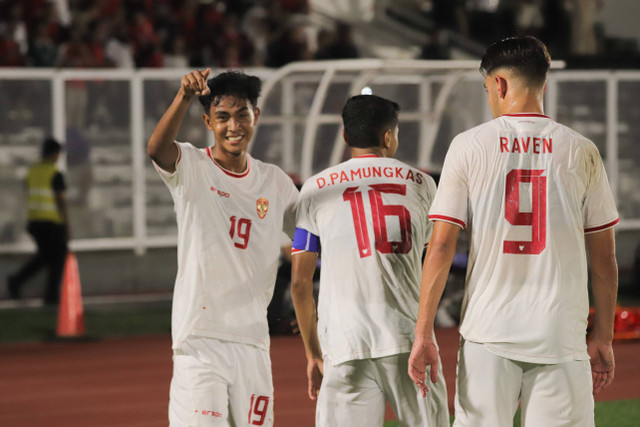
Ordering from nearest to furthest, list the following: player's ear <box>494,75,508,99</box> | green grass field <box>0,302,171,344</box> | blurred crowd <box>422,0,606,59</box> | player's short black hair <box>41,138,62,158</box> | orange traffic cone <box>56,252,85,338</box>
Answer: player's ear <box>494,75,508,99</box> < orange traffic cone <box>56,252,85,338</box> < green grass field <box>0,302,171,344</box> < player's short black hair <box>41,138,62,158</box> < blurred crowd <box>422,0,606,59</box>

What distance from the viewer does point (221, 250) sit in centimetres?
432

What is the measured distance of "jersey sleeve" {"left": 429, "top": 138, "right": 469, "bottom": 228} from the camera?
3473mm

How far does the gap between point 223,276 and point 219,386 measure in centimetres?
44

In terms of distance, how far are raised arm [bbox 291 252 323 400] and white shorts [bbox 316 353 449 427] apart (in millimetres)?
267

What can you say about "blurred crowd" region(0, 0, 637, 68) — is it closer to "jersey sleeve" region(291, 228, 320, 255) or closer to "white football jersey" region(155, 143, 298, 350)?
"white football jersey" region(155, 143, 298, 350)

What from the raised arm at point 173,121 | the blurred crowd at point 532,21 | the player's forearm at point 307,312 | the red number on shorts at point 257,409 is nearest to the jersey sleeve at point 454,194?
the player's forearm at point 307,312

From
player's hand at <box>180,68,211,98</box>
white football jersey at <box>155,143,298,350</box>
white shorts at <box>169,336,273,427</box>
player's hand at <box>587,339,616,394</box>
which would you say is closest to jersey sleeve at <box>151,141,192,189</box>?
white football jersey at <box>155,143,298,350</box>

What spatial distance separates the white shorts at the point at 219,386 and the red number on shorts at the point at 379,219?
2.56 ft

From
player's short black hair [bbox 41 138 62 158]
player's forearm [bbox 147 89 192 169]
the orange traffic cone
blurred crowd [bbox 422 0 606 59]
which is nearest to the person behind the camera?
player's forearm [bbox 147 89 192 169]

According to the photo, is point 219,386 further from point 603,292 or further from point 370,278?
point 603,292

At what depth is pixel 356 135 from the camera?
13.3ft

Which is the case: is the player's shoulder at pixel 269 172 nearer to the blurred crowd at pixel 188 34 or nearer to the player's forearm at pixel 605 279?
the player's forearm at pixel 605 279

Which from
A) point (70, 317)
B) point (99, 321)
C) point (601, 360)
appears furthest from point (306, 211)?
point (99, 321)

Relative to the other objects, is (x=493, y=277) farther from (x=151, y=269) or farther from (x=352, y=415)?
(x=151, y=269)
